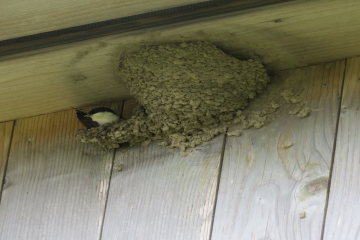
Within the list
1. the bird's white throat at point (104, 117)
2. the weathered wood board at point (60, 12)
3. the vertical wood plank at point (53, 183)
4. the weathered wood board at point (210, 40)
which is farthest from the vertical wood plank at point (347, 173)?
the bird's white throat at point (104, 117)

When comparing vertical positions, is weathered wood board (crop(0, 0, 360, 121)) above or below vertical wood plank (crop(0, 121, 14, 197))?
above

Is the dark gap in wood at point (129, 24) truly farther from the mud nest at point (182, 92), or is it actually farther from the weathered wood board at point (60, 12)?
the mud nest at point (182, 92)

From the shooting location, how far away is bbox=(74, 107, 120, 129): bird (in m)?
3.58

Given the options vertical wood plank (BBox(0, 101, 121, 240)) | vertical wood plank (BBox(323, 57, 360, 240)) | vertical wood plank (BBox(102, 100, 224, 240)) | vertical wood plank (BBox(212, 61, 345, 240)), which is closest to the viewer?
vertical wood plank (BBox(323, 57, 360, 240))

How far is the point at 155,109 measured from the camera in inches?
139

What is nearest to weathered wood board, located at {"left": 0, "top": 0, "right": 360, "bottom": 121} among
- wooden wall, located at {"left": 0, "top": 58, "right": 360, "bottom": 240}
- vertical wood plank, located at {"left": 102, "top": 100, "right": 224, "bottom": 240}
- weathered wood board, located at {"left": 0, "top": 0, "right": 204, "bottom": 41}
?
weathered wood board, located at {"left": 0, "top": 0, "right": 204, "bottom": 41}

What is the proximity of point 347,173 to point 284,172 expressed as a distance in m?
0.28

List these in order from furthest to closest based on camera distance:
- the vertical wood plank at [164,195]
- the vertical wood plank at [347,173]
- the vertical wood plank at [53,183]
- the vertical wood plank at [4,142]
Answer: the vertical wood plank at [4,142]
the vertical wood plank at [53,183]
the vertical wood plank at [164,195]
the vertical wood plank at [347,173]

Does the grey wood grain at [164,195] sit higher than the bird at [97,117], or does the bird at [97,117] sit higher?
the bird at [97,117]

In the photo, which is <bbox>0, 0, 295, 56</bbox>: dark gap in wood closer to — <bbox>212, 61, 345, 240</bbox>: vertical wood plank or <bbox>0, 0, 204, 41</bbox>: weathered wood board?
<bbox>0, 0, 204, 41</bbox>: weathered wood board

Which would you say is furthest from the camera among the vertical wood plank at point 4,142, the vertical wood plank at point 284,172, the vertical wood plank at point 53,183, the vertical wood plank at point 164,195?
the vertical wood plank at point 4,142

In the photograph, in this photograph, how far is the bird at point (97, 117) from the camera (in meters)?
3.58

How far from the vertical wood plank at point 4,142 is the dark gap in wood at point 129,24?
0.76 m

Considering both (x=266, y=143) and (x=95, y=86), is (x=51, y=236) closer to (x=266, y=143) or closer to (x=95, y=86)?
(x=95, y=86)
